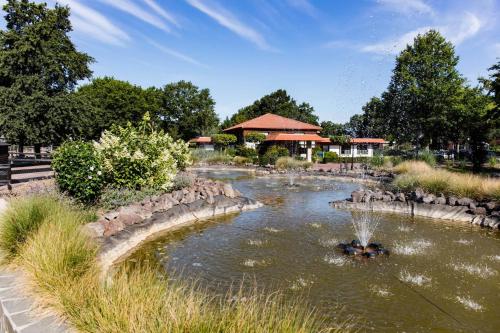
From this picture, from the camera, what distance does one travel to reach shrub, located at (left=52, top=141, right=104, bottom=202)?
32.4 ft

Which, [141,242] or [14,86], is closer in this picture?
[141,242]

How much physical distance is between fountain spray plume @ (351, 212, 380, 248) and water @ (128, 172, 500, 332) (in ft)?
0.80

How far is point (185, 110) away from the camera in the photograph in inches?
2849

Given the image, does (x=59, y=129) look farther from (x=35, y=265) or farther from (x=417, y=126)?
(x=417, y=126)

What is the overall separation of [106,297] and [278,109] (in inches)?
2809

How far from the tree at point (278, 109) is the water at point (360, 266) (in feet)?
206

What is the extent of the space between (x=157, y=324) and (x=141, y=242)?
6.18m

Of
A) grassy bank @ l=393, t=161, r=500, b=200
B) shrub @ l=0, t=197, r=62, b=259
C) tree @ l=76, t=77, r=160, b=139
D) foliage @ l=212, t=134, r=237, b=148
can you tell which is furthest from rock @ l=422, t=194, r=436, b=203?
tree @ l=76, t=77, r=160, b=139

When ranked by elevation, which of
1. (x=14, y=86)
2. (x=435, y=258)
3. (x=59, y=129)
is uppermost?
(x=14, y=86)

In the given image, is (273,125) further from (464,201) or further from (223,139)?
(464,201)

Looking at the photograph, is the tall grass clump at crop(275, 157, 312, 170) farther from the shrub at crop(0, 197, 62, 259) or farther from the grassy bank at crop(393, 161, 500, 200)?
the shrub at crop(0, 197, 62, 259)

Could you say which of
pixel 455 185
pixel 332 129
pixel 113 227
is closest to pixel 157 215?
pixel 113 227

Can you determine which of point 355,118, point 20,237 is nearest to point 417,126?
point 355,118

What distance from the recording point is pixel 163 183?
1270 centimetres
